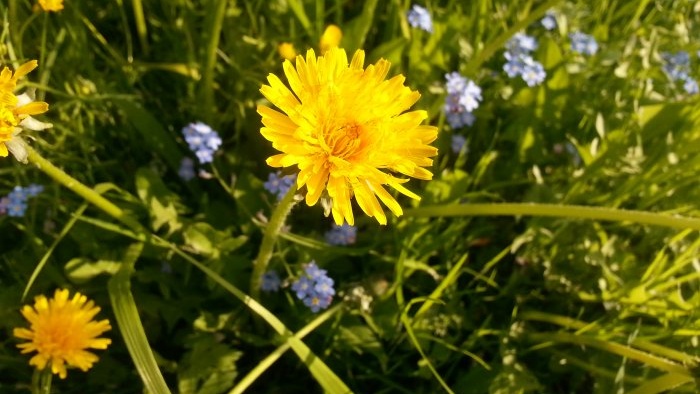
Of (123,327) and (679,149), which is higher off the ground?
(123,327)

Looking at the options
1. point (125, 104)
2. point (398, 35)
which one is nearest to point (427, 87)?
point (398, 35)

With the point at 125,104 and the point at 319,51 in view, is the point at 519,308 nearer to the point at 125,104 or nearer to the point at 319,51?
the point at 319,51

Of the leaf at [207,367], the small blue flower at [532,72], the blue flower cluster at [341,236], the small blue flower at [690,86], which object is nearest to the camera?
the leaf at [207,367]

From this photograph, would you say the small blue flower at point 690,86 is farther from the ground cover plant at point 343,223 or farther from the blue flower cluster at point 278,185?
the blue flower cluster at point 278,185

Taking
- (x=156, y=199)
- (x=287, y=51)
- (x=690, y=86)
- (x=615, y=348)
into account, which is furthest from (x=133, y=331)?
(x=690, y=86)

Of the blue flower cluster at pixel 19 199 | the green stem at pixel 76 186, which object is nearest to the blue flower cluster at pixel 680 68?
the green stem at pixel 76 186
